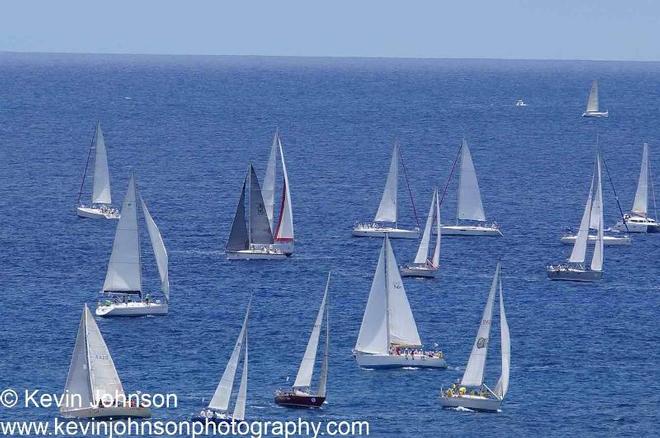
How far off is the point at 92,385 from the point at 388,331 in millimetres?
23050

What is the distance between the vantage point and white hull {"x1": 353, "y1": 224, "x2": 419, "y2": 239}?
16162 cm

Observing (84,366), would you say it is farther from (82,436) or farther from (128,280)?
(128,280)

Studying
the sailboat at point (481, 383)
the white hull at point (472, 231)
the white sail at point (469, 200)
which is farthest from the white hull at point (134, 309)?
the white sail at point (469, 200)

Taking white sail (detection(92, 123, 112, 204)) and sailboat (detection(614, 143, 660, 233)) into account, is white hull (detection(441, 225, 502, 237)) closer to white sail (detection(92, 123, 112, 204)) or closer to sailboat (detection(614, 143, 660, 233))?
sailboat (detection(614, 143, 660, 233))

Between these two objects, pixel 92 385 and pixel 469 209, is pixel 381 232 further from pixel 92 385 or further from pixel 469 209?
pixel 92 385

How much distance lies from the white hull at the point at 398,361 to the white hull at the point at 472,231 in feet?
179

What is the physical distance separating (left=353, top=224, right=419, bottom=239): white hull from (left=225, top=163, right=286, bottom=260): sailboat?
13493mm

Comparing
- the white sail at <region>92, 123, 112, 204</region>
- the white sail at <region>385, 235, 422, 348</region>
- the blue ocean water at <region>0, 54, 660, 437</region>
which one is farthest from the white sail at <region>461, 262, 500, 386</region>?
the white sail at <region>92, 123, 112, 204</region>

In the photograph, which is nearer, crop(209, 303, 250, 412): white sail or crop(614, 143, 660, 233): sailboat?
crop(209, 303, 250, 412): white sail

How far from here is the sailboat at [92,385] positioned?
94312 mm

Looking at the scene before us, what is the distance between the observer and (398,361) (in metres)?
110

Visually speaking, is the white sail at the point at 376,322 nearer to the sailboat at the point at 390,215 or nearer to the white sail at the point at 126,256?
the white sail at the point at 126,256

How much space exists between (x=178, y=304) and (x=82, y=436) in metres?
36.5

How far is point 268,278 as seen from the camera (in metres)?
140
